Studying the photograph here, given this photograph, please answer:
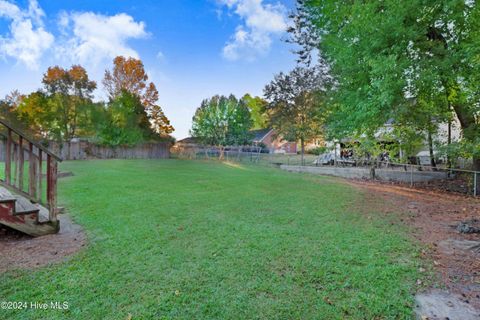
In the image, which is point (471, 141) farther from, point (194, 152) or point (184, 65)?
point (194, 152)

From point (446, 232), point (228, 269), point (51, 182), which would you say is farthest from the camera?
point (446, 232)

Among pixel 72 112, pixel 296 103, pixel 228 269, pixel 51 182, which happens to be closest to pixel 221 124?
pixel 296 103

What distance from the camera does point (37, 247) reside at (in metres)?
3.23

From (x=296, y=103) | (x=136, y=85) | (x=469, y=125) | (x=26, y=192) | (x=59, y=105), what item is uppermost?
(x=136, y=85)

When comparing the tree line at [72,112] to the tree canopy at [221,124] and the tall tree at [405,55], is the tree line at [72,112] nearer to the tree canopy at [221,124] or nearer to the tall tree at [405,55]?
the tree canopy at [221,124]

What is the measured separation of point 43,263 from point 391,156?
11.5 metres

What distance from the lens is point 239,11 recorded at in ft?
38.4

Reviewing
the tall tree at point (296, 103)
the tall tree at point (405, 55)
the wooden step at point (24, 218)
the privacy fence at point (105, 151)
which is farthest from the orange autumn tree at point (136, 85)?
the wooden step at point (24, 218)

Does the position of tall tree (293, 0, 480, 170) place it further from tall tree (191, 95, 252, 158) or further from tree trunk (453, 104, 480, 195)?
tall tree (191, 95, 252, 158)

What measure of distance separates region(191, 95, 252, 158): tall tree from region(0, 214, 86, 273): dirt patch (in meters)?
21.7

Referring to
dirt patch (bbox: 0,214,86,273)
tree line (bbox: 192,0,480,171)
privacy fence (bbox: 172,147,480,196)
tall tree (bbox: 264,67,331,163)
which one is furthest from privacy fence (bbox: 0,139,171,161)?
tree line (bbox: 192,0,480,171)

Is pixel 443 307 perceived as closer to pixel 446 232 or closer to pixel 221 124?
pixel 446 232

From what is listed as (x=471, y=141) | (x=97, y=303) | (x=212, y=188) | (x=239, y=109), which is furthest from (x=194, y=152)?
(x=97, y=303)

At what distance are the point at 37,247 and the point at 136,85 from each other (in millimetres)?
26558
